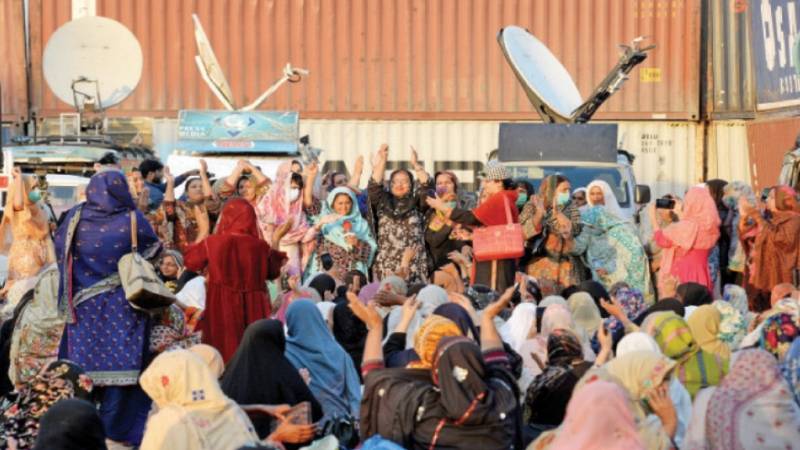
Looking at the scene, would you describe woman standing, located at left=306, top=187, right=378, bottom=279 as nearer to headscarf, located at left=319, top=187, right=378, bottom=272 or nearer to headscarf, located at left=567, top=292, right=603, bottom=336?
headscarf, located at left=319, top=187, right=378, bottom=272

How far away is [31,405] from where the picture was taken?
6867 mm

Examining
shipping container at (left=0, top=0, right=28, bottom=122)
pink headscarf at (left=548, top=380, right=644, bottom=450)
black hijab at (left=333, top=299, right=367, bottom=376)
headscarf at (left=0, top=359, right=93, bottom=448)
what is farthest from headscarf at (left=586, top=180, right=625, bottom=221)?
shipping container at (left=0, top=0, right=28, bottom=122)

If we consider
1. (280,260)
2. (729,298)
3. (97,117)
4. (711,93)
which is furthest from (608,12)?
(280,260)

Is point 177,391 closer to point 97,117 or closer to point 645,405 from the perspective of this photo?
point 645,405

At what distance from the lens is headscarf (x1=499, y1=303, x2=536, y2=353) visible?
9.35 meters

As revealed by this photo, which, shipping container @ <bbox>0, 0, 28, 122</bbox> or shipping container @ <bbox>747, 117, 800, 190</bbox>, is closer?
shipping container @ <bbox>747, 117, 800, 190</bbox>

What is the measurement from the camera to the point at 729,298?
1225cm

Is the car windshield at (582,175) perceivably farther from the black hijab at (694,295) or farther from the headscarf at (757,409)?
the headscarf at (757,409)

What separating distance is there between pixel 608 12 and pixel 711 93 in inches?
65.6

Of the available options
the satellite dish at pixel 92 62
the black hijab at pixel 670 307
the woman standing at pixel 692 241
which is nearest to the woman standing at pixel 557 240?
the woman standing at pixel 692 241

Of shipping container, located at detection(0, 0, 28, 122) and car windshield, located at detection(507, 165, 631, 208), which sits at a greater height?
shipping container, located at detection(0, 0, 28, 122)

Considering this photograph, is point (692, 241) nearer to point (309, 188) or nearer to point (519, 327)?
point (309, 188)

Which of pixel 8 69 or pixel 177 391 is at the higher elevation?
pixel 8 69

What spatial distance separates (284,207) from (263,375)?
7.24 m
